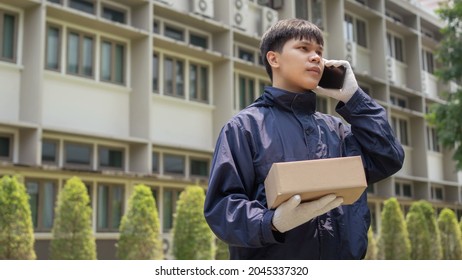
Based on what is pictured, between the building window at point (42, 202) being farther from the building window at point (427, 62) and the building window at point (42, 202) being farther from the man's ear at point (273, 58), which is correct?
the building window at point (427, 62)

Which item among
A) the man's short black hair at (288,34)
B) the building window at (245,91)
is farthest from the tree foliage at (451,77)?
the man's short black hair at (288,34)

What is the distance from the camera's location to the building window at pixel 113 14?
1598cm

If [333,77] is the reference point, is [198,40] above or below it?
above

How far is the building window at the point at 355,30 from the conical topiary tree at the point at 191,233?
1259 cm

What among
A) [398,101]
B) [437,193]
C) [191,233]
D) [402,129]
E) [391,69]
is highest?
[391,69]

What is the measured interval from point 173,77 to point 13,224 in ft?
23.1

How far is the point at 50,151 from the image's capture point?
46.9ft

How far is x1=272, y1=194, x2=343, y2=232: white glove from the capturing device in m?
2.11

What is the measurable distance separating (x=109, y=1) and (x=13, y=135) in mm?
4426

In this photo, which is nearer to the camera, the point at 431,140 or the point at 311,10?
the point at 311,10

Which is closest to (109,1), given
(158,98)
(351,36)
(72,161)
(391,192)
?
(158,98)

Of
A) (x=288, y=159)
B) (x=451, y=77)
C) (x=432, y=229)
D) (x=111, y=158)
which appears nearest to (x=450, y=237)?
(x=432, y=229)

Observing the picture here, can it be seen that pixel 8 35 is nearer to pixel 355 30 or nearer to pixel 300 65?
pixel 300 65

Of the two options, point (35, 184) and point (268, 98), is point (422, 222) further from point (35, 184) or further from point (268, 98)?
point (268, 98)
